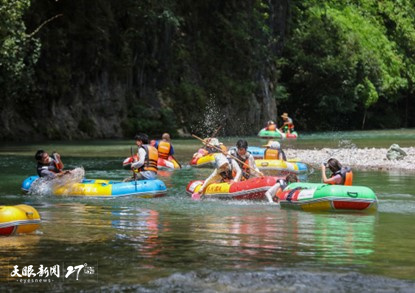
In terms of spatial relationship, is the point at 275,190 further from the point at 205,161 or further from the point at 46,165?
the point at 205,161

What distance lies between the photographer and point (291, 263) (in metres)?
8.99

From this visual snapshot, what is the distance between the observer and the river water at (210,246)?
8148 mm

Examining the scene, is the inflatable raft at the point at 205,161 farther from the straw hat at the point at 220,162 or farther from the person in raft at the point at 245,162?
the straw hat at the point at 220,162

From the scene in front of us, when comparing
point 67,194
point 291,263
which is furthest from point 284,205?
point 291,263

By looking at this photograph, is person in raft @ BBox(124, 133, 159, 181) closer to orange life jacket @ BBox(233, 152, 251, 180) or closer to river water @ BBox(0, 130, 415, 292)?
river water @ BBox(0, 130, 415, 292)

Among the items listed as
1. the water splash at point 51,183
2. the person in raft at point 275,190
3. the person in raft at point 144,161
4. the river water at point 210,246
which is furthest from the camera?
the person in raft at point 144,161

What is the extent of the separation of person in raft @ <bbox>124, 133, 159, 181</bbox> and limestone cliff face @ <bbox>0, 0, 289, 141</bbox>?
19.3 m

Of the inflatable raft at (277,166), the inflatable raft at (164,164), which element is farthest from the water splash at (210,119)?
the inflatable raft at (277,166)

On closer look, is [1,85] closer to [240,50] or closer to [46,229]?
[240,50]

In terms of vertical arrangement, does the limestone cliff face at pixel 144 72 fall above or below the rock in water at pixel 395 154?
above

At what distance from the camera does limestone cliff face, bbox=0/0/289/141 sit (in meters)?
36.9

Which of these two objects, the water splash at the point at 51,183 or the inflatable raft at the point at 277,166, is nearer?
the water splash at the point at 51,183

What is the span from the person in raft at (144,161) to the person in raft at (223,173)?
1.42 meters

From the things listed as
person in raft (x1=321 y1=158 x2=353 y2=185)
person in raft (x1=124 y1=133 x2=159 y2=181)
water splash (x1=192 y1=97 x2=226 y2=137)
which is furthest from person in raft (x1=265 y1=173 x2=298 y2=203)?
water splash (x1=192 y1=97 x2=226 y2=137)
